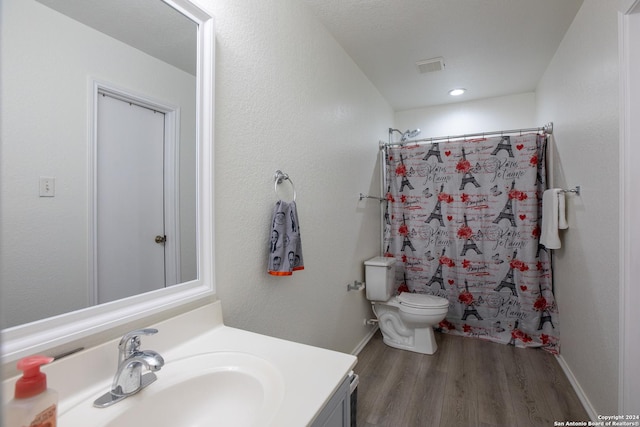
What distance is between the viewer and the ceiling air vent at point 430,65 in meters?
2.40

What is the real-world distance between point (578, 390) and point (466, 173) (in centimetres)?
175

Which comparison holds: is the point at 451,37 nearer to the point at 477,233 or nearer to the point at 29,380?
the point at 477,233

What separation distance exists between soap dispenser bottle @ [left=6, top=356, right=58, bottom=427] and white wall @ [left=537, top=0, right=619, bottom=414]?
1.99 m

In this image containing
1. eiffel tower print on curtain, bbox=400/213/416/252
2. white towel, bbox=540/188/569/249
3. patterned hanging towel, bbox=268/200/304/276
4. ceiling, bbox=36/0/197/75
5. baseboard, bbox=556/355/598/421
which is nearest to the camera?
ceiling, bbox=36/0/197/75

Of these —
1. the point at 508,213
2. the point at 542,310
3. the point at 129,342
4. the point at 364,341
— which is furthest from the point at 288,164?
the point at 542,310

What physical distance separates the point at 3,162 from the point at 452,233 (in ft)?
9.70

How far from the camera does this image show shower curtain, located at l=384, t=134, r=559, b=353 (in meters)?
2.58

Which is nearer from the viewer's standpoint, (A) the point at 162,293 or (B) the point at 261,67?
(A) the point at 162,293

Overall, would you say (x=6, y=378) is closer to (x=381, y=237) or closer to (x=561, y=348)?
(x=381, y=237)

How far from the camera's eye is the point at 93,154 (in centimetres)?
81

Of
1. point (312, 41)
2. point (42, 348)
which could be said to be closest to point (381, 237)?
point (312, 41)

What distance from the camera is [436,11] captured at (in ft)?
5.97

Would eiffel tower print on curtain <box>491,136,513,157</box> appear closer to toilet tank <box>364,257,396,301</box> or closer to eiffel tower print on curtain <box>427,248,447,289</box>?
eiffel tower print on curtain <box>427,248,447,289</box>

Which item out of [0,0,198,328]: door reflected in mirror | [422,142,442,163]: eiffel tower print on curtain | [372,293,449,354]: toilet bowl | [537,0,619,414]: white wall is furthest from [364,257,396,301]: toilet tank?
[0,0,198,328]: door reflected in mirror
